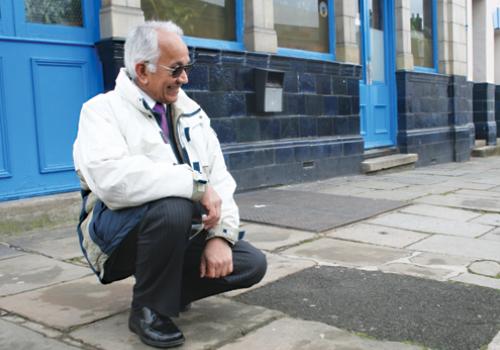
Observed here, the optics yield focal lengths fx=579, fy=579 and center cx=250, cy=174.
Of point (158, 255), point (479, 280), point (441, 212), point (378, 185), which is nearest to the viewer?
point (158, 255)

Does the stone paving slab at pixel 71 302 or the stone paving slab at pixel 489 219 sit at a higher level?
the stone paving slab at pixel 71 302

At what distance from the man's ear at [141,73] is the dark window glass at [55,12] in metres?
2.81

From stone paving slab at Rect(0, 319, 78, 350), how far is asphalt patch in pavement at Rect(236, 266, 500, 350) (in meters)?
0.94

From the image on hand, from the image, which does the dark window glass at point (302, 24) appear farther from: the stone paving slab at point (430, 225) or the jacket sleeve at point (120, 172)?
the jacket sleeve at point (120, 172)

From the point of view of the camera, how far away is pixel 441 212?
532cm

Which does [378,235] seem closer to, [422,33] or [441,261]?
[441,261]

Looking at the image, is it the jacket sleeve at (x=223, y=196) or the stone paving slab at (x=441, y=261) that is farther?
the stone paving slab at (x=441, y=261)

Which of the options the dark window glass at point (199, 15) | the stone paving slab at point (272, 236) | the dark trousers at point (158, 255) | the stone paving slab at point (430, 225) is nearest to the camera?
the dark trousers at point (158, 255)

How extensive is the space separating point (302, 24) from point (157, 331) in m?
6.01

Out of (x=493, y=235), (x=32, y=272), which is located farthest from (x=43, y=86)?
(x=493, y=235)

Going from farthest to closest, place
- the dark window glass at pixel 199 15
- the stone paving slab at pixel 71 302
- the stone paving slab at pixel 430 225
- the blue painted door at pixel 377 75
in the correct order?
the blue painted door at pixel 377 75, the dark window glass at pixel 199 15, the stone paving slab at pixel 430 225, the stone paving slab at pixel 71 302

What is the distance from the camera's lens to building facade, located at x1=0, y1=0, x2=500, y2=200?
4.74 metres

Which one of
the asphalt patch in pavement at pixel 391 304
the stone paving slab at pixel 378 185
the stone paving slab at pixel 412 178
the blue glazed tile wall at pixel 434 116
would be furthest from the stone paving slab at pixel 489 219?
the blue glazed tile wall at pixel 434 116

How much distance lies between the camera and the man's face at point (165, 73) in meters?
2.34
